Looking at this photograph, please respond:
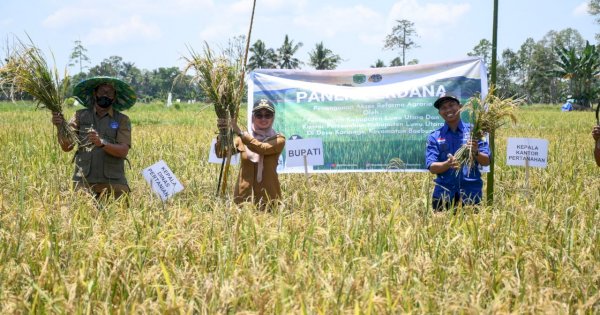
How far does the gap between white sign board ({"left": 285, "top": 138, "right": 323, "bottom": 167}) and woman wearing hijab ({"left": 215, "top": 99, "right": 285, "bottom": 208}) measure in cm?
75

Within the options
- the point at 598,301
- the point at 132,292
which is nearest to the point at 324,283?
the point at 132,292

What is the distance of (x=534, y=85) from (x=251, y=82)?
7166 centimetres

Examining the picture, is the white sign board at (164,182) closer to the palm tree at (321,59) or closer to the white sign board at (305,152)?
the white sign board at (305,152)

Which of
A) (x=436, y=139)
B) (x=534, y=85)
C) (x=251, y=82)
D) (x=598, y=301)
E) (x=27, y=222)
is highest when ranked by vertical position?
(x=534, y=85)

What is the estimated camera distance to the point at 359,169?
6.15m

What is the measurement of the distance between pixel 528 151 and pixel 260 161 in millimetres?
2486

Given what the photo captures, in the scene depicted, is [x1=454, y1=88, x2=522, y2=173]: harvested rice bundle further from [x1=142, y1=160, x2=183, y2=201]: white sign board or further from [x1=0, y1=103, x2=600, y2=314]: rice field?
[x1=142, y1=160, x2=183, y2=201]: white sign board

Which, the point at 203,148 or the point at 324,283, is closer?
the point at 324,283

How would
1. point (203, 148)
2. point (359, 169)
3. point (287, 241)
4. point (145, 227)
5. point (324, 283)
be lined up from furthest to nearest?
1. point (203, 148)
2. point (359, 169)
3. point (145, 227)
4. point (287, 241)
5. point (324, 283)

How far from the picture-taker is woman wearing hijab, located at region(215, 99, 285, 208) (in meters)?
4.50

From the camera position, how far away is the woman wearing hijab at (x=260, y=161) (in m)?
4.50

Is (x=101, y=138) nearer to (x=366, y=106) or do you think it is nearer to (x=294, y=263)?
(x=294, y=263)

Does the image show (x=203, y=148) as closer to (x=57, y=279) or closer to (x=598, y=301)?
(x=57, y=279)

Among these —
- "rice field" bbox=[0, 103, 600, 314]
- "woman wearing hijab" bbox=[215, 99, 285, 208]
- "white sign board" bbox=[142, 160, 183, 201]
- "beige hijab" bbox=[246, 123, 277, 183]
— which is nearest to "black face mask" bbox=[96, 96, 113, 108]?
"white sign board" bbox=[142, 160, 183, 201]
